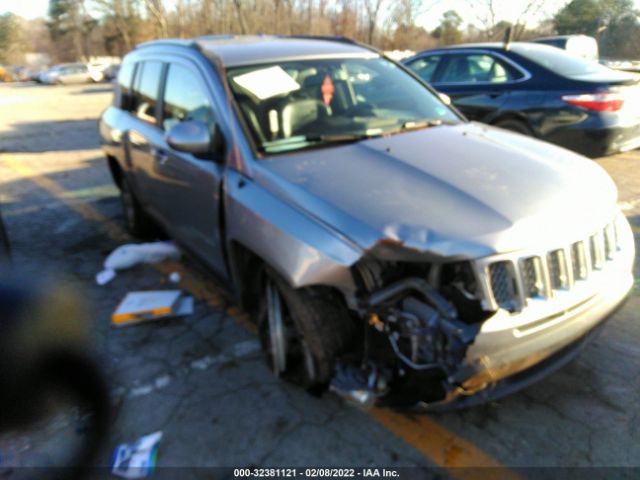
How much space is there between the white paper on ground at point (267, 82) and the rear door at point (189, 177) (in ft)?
0.79

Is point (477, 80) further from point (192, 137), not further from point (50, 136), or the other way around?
point (50, 136)

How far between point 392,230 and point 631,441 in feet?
5.12

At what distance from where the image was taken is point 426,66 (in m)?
7.17

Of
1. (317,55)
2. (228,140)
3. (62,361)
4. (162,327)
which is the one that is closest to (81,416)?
(62,361)

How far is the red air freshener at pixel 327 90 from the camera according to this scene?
301 cm

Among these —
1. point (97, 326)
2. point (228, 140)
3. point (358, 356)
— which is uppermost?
point (228, 140)

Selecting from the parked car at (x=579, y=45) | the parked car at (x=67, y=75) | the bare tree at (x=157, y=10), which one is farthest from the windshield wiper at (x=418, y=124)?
the parked car at (x=67, y=75)

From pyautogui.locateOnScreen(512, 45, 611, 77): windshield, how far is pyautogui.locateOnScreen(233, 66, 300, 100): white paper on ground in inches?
164

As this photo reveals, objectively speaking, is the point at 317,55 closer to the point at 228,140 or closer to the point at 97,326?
the point at 228,140

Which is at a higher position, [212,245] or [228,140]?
[228,140]

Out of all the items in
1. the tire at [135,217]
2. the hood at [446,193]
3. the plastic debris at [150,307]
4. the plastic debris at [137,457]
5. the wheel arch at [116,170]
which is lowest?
the plastic debris at [137,457]

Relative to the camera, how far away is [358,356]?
7.06 feet

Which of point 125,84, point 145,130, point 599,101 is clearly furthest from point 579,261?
point 599,101

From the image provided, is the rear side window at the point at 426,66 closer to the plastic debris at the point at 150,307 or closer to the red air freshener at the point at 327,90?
the red air freshener at the point at 327,90
